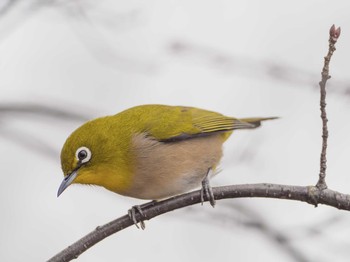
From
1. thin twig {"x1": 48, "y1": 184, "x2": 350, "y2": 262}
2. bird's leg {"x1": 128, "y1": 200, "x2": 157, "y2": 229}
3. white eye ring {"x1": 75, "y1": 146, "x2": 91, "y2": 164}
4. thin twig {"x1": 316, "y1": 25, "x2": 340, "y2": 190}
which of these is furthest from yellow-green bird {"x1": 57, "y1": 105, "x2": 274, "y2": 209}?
thin twig {"x1": 316, "y1": 25, "x2": 340, "y2": 190}

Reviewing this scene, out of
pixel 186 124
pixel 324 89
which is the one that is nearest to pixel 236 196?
pixel 324 89

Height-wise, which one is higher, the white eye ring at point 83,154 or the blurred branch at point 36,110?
the blurred branch at point 36,110

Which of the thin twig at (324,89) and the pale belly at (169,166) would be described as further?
the pale belly at (169,166)

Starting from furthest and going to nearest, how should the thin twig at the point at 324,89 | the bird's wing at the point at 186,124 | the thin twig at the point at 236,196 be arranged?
the bird's wing at the point at 186,124
the thin twig at the point at 236,196
the thin twig at the point at 324,89

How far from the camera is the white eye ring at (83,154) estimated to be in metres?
5.03

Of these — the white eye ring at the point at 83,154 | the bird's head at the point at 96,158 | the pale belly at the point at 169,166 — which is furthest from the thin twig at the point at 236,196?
the white eye ring at the point at 83,154

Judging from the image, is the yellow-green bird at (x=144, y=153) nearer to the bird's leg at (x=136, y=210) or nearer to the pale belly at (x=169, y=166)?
the pale belly at (x=169, y=166)

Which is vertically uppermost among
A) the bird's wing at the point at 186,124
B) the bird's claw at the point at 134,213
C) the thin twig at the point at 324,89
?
the bird's wing at the point at 186,124

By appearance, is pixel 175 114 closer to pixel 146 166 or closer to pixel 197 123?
pixel 197 123

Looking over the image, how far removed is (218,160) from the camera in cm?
557

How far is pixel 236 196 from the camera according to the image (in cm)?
382

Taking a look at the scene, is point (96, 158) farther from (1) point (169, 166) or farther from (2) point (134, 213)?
(2) point (134, 213)

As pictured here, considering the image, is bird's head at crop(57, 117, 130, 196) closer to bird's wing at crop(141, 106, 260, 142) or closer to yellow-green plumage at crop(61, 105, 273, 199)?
yellow-green plumage at crop(61, 105, 273, 199)

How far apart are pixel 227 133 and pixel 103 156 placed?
4.56 feet
